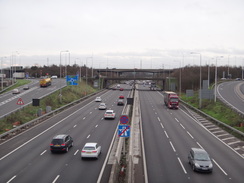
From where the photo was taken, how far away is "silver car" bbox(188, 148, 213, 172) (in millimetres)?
21938

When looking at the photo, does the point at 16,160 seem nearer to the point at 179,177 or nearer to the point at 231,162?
the point at 179,177

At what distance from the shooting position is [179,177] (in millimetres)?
21000

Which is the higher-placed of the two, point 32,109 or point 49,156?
point 32,109

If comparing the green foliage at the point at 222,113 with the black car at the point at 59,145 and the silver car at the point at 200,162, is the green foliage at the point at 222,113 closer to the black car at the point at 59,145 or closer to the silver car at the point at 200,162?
the silver car at the point at 200,162

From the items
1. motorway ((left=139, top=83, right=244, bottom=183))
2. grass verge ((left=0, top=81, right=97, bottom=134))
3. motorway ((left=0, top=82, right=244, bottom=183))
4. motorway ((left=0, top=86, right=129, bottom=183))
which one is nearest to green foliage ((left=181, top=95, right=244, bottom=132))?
motorway ((left=139, top=83, right=244, bottom=183))

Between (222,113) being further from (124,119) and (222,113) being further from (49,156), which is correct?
(49,156)

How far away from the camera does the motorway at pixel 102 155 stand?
21.0 m

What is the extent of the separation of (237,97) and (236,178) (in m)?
52.0

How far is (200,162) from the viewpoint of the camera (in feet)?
73.2

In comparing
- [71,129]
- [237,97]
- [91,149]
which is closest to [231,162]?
[91,149]

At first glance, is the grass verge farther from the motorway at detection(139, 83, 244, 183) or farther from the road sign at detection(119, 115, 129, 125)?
the road sign at detection(119, 115, 129, 125)

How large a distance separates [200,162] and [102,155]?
8691 mm

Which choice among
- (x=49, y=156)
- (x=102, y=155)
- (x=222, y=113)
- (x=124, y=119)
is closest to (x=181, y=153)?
(x=102, y=155)

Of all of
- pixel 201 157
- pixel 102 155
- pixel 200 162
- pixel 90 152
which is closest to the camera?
pixel 200 162
